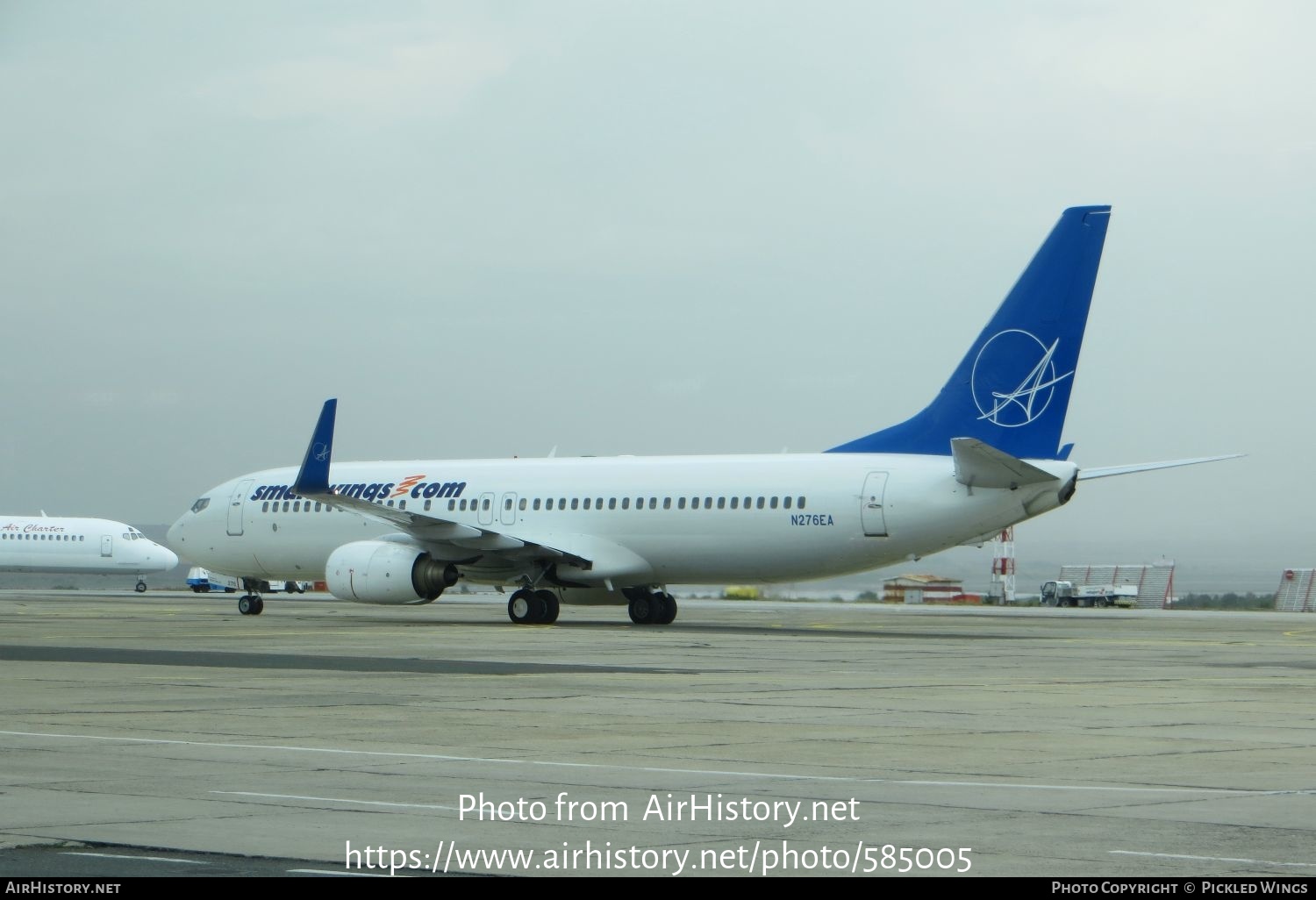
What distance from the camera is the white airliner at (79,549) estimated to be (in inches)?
2830

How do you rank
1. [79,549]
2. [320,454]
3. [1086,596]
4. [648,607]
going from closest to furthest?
[320,454]
[648,607]
[1086,596]
[79,549]

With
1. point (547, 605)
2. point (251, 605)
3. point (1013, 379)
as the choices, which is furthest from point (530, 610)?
point (1013, 379)

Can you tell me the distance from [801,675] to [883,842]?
12.4 m

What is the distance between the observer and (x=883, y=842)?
8398 mm

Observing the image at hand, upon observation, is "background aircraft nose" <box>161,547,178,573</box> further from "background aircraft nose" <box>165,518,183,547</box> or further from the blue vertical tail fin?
the blue vertical tail fin

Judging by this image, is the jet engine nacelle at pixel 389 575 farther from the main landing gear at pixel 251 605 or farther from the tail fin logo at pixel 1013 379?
the tail fin logo at pixel 1013 379

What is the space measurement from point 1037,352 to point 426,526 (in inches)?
525

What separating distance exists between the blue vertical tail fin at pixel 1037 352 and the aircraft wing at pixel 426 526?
9.62 metres

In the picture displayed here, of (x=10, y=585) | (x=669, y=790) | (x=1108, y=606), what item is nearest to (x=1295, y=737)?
(x=669, y=790)

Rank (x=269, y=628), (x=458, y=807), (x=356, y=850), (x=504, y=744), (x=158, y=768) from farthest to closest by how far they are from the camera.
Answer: (x=269, y=628) → (x=504, y=744) → (x=158, y=768) → (x=458, y=807) → (x=356, y=850)

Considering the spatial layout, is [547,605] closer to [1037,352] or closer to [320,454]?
[320,454]

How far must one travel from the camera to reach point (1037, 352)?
102 ft

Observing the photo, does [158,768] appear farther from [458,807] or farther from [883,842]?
[883,842]

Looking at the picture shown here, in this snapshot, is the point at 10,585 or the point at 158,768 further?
the point at 10,585
